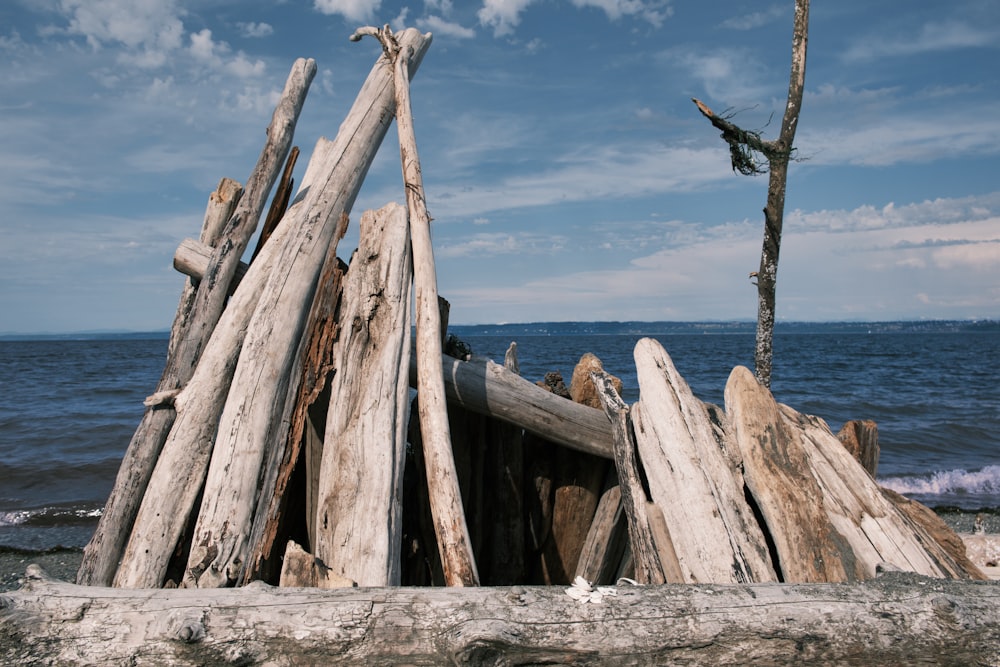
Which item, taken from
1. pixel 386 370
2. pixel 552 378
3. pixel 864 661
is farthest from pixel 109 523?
pixel 864 661

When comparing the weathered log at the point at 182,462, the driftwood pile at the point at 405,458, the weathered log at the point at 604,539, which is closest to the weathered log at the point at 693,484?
the driftwood pile at the point at 405,458

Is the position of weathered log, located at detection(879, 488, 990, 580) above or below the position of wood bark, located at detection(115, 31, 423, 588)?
below

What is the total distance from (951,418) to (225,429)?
19.3 metres

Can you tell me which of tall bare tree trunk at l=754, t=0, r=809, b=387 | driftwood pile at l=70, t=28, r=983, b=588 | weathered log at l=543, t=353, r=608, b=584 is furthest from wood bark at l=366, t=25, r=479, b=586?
tall bare tree trunk at l=754, t=0, r=809, b=387

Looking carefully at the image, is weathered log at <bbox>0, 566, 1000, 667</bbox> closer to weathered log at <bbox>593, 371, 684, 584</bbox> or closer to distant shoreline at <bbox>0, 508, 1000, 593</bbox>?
weathered log at <bbox>593, 371, 684, 584</bbox>

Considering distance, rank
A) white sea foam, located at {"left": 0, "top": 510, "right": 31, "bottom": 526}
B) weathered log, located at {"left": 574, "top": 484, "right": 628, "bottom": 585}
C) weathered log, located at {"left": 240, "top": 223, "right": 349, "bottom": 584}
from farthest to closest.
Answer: white sea foam, located at {"left": 0, "top": 510, "right": 31, "bottom": 526}
weathered log, located at {"left": 574, "top": 484, "right": 628, "bottom": 585}
weathered log, located at {"left": 240, "top": 223, "right": 349, "bottom": 584}

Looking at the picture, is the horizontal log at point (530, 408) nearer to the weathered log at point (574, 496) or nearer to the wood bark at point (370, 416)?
the weathered log at point (574, 496)

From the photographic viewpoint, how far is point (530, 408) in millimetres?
4512

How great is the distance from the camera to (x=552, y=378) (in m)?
5.14

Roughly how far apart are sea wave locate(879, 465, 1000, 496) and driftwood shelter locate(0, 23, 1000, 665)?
8101 millimetres

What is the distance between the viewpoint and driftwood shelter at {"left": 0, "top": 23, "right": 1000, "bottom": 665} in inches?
91.6

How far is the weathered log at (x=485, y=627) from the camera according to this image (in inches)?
89.6

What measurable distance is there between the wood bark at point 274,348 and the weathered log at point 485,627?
0.97 meters

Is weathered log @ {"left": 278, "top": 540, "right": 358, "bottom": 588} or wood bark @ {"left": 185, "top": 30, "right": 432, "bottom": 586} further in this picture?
wood bark @ {"left": 185, "top": 30, "right": 432, "bottom": 586}
